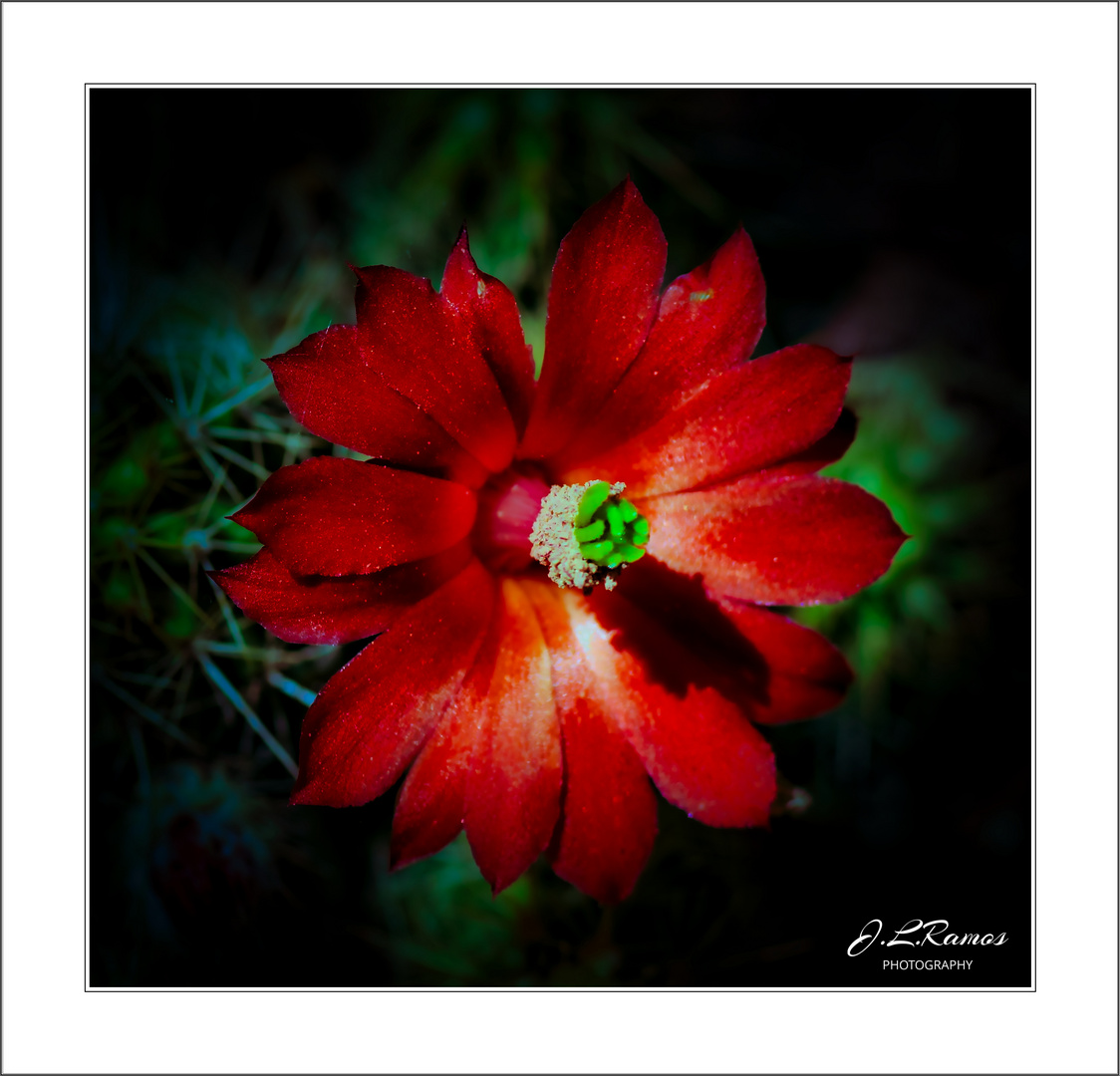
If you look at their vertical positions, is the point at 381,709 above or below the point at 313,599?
below

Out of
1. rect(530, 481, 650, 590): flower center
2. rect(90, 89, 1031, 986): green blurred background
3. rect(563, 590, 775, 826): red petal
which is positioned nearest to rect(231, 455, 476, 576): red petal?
rect(530, 481, 650, 590): flower center

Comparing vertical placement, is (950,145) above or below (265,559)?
above

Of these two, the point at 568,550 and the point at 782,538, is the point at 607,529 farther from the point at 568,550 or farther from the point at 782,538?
the point at 782,538

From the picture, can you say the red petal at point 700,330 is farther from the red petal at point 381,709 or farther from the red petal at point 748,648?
the red petal at point 381,709

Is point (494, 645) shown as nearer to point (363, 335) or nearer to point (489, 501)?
point (489, 501)

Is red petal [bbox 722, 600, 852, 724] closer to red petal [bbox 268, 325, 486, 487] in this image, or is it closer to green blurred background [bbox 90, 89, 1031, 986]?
green blurred background [bbox 90, 89, 1031, 986]

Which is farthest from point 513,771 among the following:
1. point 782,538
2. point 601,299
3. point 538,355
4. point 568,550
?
point 538,355

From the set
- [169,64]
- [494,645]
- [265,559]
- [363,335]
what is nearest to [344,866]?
[494,645]

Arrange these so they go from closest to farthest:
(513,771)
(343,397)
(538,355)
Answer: (343,397)
(513,771)
(538,355)
